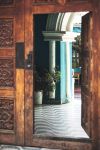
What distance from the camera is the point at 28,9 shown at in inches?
216

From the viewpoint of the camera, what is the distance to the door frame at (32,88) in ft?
17.1

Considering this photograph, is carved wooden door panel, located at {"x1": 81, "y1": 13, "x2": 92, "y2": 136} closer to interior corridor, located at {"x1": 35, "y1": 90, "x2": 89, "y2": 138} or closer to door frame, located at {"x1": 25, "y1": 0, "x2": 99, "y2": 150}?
door frame, located at {"x1": 25, "y1": 0, "x2": 99, "y2": 150}

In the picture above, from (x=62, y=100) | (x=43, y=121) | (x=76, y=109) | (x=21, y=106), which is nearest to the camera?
(x=21, y=106)

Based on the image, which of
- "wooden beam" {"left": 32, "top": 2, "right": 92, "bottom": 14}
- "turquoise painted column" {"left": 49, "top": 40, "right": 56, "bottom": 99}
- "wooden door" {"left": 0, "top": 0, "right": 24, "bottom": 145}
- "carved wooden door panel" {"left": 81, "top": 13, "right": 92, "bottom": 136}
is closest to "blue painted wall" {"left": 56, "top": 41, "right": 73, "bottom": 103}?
"turquoise painted column" {"left": 49, "top": 40, "right": 56, "bottom": 99}

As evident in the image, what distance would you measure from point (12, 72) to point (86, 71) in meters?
1.06

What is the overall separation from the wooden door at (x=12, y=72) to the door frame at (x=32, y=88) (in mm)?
76

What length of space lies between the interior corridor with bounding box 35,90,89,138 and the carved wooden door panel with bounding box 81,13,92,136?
30.1 inches

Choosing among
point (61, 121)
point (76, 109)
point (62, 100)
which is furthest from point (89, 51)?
point (62, 100)

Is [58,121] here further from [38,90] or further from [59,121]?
[38,90]

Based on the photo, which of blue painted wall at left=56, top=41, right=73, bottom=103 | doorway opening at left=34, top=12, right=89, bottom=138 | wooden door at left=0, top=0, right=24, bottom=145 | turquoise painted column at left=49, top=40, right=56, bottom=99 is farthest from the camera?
blue painted wall at left=56, top=41, right=73, bottom=103

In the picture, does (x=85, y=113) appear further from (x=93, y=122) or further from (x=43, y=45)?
(x=43, y=45)

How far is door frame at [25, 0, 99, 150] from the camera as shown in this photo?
5.20 metres

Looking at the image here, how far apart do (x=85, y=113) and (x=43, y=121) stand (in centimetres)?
233

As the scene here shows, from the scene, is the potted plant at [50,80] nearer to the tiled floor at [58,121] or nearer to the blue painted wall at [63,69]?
the blue painted wall at [63,69]
